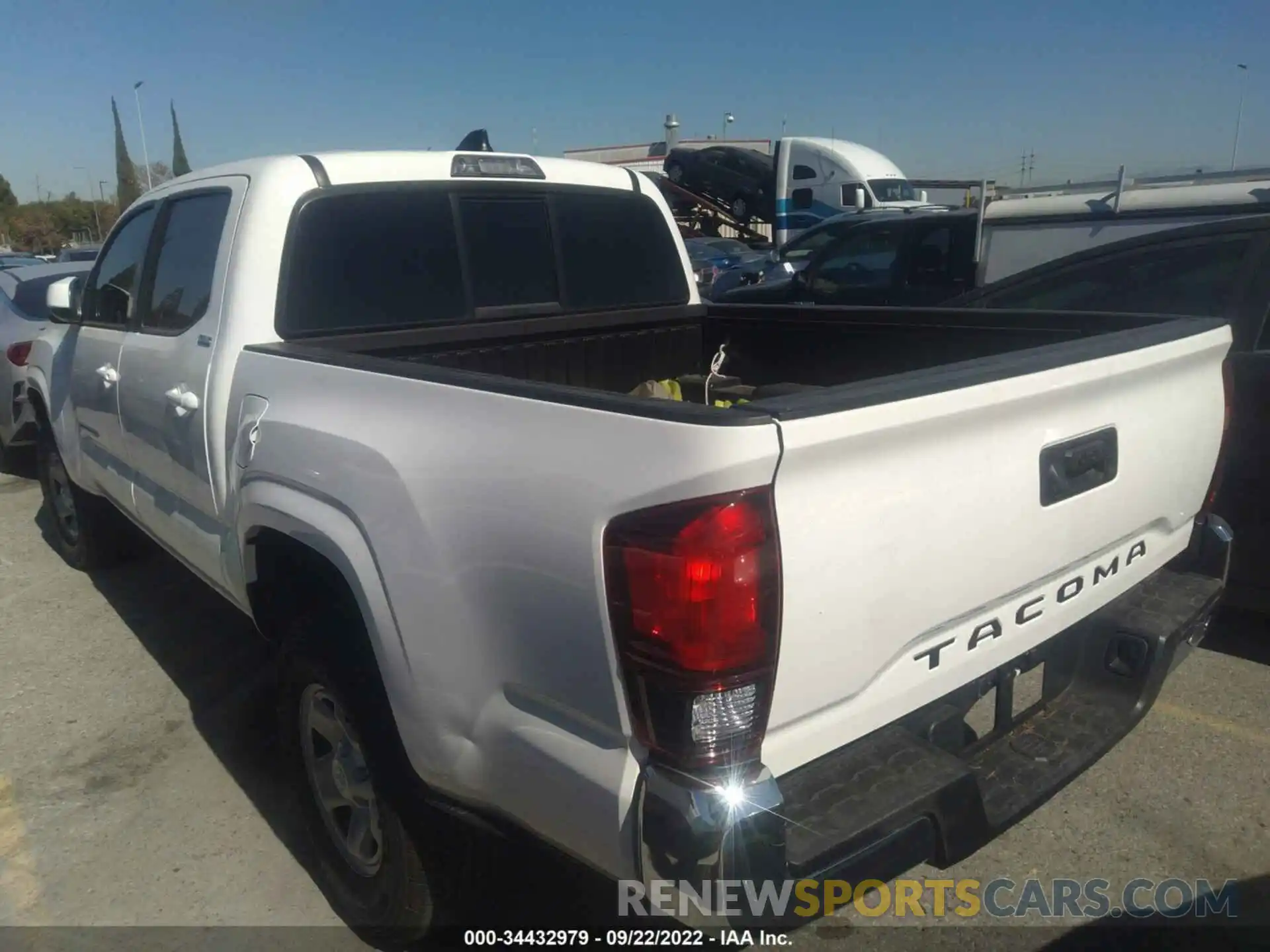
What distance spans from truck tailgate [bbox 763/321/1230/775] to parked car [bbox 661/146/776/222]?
21.9 meters

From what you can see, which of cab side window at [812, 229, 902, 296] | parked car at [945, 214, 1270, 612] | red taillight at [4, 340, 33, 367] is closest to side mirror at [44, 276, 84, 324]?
red taillight at [4, 340, 33, 367]

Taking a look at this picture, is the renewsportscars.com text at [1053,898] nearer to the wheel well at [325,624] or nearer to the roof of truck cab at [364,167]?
the wheel well at [325,624]

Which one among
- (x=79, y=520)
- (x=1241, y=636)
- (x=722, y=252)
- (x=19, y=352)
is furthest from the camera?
(x=722, y=252)

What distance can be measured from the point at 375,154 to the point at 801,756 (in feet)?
8.06

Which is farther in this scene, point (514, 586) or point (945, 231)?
point (945, 231)

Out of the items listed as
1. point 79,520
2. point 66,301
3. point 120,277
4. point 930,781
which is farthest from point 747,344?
point 79,520

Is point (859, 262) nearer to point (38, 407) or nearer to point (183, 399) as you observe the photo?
point (38, 407)

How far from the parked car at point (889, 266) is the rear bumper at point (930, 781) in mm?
5418

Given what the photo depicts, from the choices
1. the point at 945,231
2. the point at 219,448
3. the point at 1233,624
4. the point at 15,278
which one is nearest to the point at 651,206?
the point at 219,448

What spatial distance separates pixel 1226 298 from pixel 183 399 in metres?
3.87

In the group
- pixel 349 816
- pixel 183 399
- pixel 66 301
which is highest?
pixel 66 301

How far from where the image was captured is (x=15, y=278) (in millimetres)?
7879

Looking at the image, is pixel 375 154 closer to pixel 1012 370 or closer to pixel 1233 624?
pixel 1012 370

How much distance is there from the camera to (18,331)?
7137 millimetres
